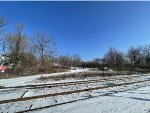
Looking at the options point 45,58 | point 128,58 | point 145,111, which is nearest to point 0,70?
point 45,58

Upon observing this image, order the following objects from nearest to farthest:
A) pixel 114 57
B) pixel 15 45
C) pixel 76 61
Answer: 1. pixel 15 45
2. pixel 114 57
3. pixel 76 61

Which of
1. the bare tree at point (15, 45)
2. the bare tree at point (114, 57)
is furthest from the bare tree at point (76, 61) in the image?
the bare tree at point (15, 45)

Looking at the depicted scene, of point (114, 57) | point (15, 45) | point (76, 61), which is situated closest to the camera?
point (15, 45)

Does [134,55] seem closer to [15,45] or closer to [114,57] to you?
[114,57]

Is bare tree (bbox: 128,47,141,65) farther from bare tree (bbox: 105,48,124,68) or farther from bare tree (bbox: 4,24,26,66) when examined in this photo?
bare tree (bbox: 4,24,26,66)

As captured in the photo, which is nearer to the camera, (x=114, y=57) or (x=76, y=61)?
(x=114, y=57)

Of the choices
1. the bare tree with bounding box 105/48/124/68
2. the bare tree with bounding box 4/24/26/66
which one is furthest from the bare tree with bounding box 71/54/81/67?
the bare tree with bounding box 4/24/26/66

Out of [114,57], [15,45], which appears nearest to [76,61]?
[114,57]

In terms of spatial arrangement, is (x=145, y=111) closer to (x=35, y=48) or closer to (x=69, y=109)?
(x=69, y=109)

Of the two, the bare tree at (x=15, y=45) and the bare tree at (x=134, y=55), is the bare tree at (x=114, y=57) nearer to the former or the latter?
the bare tree at (x=134, y=55)

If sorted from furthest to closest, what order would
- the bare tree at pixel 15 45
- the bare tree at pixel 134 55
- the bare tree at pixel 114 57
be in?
the bare tree at pixel 134 55, the bare tree at pixel 114 57, the bare tree at pixel 15 45

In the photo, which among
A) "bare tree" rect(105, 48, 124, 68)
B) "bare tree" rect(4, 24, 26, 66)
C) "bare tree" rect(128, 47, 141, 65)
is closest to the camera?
"bare tree" rect(4, 24, 26, 66)

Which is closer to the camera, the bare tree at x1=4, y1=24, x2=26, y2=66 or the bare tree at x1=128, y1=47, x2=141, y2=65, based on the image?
the bare tree at x1=4, y1=24, x2=26, y2=66

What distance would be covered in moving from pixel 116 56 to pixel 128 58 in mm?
14258
